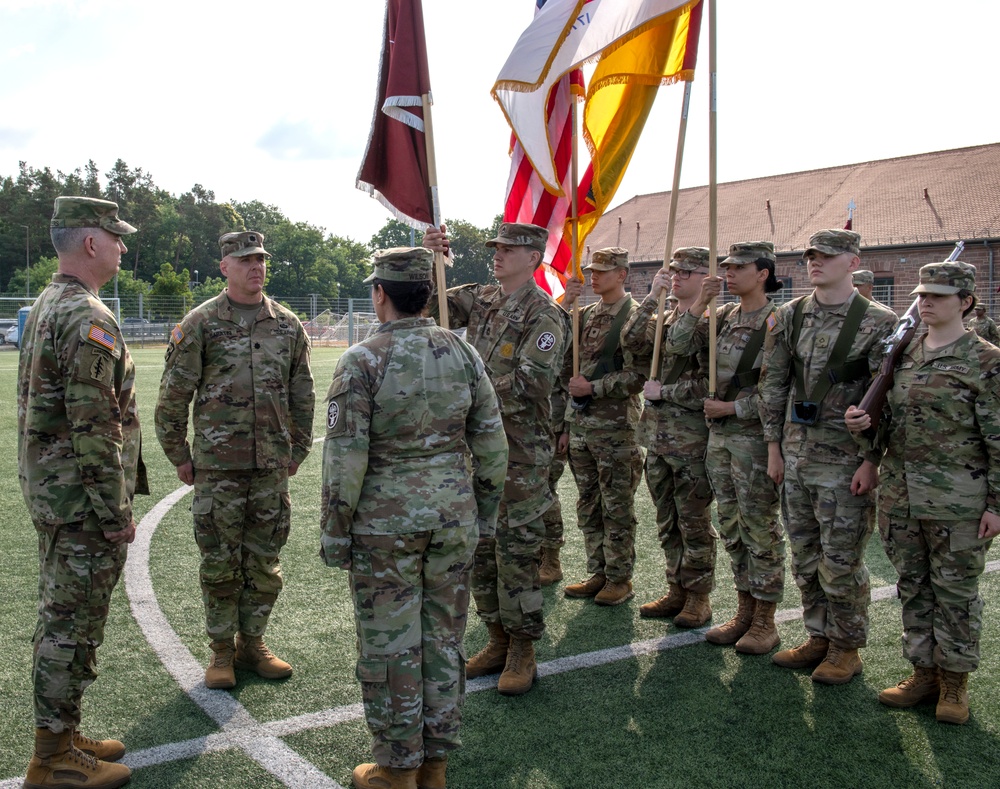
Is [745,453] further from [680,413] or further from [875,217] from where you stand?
[875,217]

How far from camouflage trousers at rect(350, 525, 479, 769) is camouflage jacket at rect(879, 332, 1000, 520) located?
8.08 feet

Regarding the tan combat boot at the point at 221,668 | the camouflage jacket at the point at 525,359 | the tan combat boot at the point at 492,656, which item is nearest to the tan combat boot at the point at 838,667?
the tan combat boot at the point at 492,656

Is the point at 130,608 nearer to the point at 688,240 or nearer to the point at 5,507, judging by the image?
the point at 5,507

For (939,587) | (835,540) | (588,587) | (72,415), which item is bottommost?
(588,587)

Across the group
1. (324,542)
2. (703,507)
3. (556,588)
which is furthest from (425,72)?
(556,588)

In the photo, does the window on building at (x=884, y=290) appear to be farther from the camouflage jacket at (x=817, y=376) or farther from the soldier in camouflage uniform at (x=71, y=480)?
the soldier in camouflage uniform at (x=71, y=480)

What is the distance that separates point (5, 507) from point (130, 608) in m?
3.40

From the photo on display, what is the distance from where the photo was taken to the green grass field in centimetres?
368

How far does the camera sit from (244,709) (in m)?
4.22

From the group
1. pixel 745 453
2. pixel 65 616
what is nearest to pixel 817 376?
pixel 745 453

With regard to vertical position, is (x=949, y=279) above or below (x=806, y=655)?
above

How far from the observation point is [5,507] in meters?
7.97

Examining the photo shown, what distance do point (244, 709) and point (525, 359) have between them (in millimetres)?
2320

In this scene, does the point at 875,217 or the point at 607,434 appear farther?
the point at 875,217
